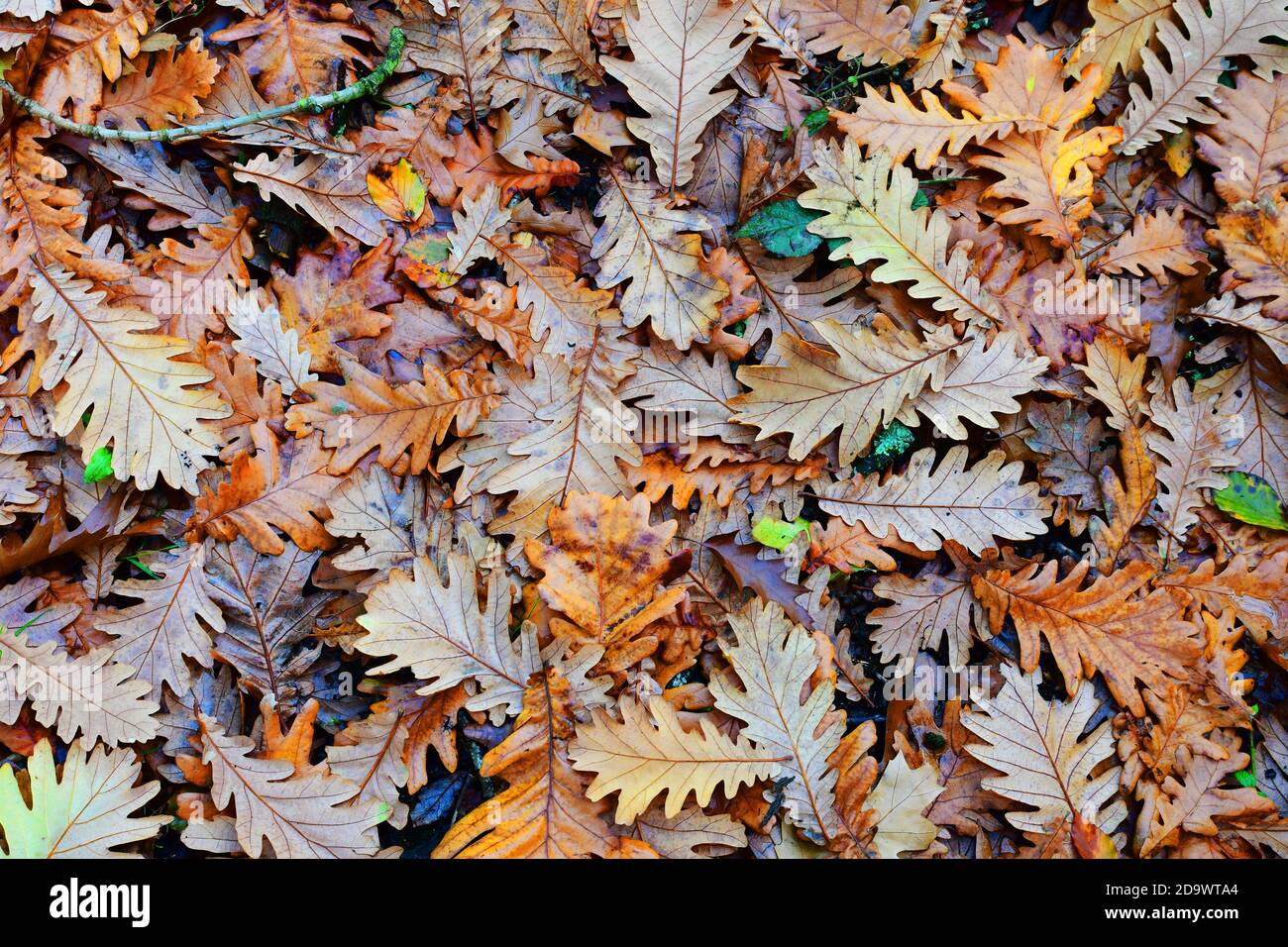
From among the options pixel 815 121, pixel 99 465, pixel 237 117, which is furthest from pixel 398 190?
pixel 815 121

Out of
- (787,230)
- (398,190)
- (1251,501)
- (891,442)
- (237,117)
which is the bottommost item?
(1251,501)

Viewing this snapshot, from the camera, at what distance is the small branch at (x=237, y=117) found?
7.54 ft

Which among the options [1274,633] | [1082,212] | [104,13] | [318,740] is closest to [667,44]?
[1082,212]

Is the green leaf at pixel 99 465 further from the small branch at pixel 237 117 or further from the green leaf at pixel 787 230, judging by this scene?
the green leaf at pixel 787 230

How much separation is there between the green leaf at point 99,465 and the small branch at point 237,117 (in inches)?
35.1

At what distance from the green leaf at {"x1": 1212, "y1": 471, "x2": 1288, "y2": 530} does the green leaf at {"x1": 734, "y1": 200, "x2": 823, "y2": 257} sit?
4.69 ft

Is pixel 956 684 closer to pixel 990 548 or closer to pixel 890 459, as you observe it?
pixel 990 548

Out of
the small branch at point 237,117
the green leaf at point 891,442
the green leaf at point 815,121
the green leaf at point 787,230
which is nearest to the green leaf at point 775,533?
the green leaf at point 891,442

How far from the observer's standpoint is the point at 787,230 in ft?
7.83

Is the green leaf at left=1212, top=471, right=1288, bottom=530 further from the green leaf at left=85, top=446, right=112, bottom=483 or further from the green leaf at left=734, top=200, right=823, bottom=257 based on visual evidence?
the green leaf at left=85, top=446, right=112, bottom=483

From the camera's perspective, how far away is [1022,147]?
246cm

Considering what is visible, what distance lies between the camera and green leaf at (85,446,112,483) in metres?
2.26

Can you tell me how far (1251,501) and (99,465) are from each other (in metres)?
3.32

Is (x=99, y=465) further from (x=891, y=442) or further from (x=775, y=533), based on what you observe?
(x=891, y=442)
